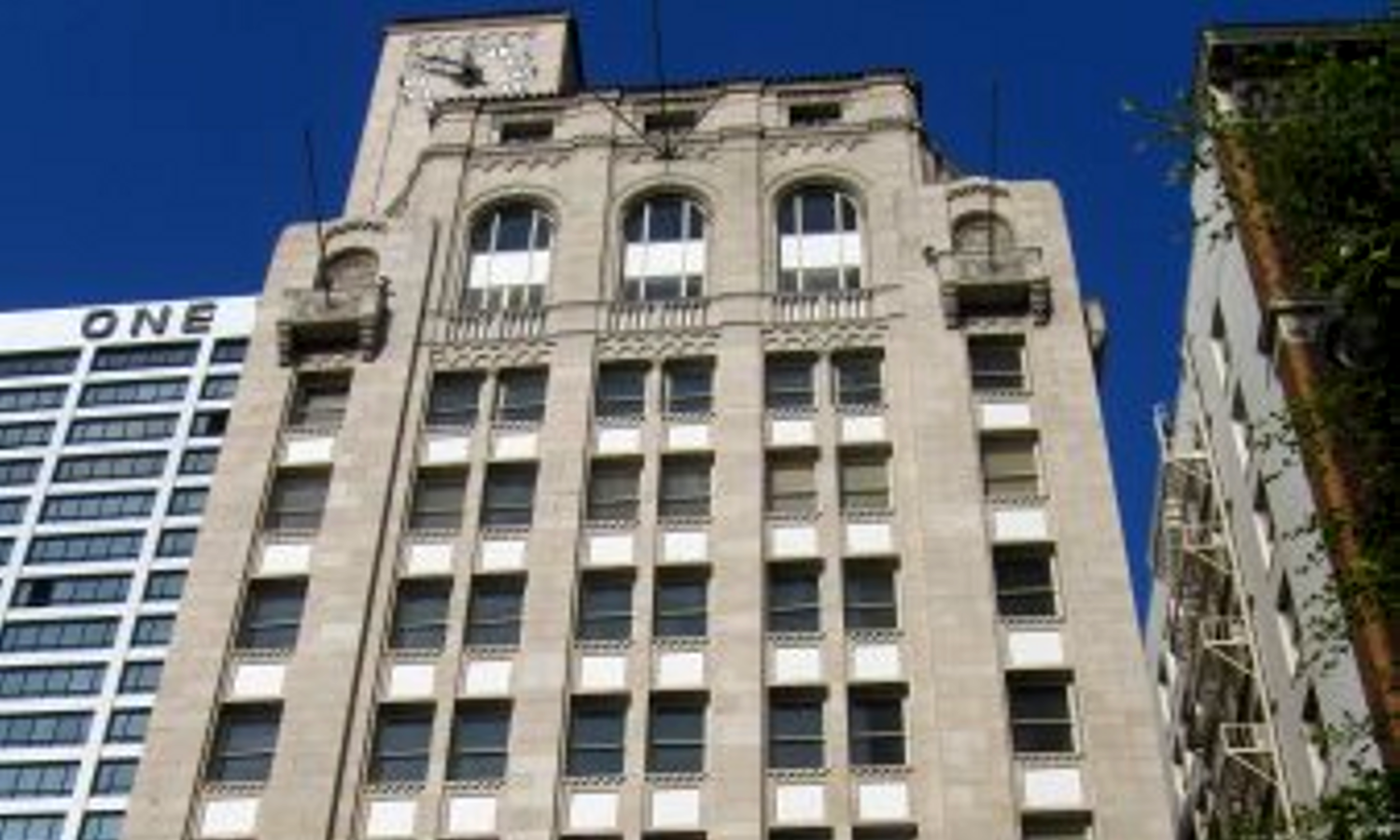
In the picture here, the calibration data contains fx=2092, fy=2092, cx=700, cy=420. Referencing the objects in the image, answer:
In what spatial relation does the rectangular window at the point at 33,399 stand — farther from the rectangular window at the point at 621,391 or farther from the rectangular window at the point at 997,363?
the rectangular window at the point at 997,363

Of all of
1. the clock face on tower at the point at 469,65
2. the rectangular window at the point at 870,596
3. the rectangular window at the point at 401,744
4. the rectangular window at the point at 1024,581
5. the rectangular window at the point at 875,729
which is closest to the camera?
the rectangular window at the point at 875,729

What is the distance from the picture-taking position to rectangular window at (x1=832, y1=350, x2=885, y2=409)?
53.0 meters

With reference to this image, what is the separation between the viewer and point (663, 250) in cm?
5834

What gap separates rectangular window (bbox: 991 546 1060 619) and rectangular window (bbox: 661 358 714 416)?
359 inches

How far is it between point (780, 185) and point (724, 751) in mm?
20450

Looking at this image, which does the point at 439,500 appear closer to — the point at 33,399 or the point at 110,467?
the point at 110,467

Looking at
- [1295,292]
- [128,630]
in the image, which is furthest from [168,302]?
[1295,292]

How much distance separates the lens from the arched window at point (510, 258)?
5762 centimetres

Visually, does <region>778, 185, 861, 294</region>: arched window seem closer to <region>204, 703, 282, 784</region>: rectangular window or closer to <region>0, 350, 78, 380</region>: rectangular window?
<region>204, 703, 282, 784</region>: rectangular window

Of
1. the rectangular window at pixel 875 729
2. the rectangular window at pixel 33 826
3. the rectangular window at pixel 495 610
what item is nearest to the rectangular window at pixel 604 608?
the rectangular window at pixel 495 610

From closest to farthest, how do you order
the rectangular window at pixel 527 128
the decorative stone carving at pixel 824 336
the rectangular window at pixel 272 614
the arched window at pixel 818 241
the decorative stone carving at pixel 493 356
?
the rectangular window at pixel 272 614 → the decorative stone carving at pixel 824 336 → the decorative stone carving at pixel 493 356 → the arched window at pixel 818 241 → the rectangular window at pixel 527 128

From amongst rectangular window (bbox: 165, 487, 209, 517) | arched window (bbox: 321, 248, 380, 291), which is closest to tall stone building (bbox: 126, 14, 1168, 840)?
arched window (bbox: 321, 248, 380, 291)

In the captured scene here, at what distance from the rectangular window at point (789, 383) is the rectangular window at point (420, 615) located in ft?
32.0

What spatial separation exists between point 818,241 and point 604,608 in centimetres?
1441
